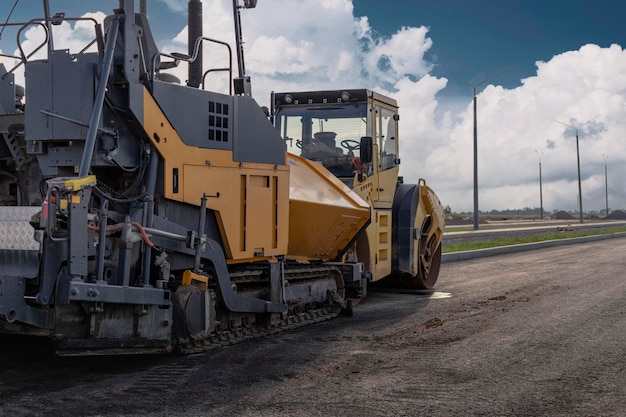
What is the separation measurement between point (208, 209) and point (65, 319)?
1.89 metres

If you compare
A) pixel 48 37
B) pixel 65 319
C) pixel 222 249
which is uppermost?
pixel 48 37

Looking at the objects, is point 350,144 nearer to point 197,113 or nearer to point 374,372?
point 197,113

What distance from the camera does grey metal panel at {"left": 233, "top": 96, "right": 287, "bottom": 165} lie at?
7637 mm

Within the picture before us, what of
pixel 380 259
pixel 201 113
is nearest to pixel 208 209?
pixel 201 113

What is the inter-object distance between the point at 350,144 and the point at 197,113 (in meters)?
4.36

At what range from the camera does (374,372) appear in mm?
6453

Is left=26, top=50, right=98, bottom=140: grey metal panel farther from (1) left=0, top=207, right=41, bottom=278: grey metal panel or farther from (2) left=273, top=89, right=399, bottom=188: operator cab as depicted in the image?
(2) left=273, top=89, right=399, bottom=188: operator cab

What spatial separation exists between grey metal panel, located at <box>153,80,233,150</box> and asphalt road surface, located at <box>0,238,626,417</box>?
6.75 ft

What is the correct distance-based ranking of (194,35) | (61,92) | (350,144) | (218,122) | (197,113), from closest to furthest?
(61,92) → (197,113) → (218,122) → (194,35) → (350,144)

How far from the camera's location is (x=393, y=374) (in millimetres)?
6371

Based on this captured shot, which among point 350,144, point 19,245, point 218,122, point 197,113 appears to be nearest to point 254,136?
point 218,122

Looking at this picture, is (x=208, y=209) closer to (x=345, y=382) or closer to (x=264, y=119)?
(x=264, y=119)

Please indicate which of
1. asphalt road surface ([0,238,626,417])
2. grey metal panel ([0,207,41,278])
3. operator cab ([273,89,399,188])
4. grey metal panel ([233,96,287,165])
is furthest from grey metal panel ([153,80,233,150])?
operator cab ([273,89,399,188])

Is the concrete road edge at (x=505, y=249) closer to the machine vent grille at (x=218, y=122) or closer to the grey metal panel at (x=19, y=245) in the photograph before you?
the machine vent grille at (x=218, y=122)
